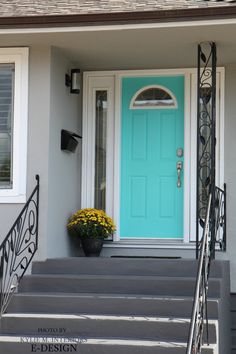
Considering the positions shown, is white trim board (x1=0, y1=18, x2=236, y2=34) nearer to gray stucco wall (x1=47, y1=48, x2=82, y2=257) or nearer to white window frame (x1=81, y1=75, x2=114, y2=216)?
gray stucco wall (x1=47, y1=48, x2=82, y2=257)

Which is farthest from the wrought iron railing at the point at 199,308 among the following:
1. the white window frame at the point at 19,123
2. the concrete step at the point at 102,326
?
the white window frame at the point at 19,123

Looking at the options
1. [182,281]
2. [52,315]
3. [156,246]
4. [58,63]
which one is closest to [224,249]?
[156,246]

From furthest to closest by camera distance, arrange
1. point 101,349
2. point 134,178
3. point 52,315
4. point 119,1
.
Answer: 1. point 134,178
2. point 119,1
3. point 52,315
4. point 101,349

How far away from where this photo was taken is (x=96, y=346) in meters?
5.25

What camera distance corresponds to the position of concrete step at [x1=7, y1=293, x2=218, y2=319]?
A: 5648mm

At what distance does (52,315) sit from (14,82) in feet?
8.63

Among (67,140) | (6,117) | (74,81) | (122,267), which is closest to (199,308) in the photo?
(122,267)

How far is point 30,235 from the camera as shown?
21.6 feet

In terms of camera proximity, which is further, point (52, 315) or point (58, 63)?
point (58, 63)

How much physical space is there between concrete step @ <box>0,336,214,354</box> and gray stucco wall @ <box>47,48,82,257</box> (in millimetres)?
1371

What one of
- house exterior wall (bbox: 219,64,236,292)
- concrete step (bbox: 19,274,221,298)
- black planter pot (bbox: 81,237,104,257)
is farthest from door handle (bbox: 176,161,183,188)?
concrete step (bbox: 19,274,221,298)

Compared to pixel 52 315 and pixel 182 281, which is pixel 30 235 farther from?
pixel 182 281

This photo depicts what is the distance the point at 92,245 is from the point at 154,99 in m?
1.94

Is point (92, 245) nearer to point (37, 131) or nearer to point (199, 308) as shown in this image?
point (37, 131)
